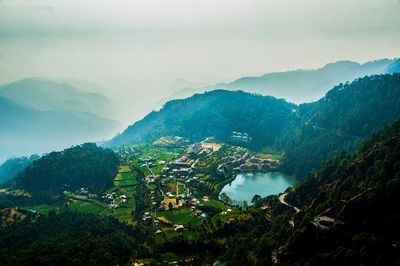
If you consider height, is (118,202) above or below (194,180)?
below

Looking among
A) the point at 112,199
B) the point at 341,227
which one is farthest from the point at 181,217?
the point at 341,227

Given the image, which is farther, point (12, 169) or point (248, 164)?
point (12, 169)

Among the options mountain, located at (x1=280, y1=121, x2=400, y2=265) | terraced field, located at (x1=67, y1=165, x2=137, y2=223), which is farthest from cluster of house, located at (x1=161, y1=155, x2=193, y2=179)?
mountain, located at (x1=280, y1=121, x2=400, y2=265)

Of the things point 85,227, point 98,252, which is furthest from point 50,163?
point 98,252

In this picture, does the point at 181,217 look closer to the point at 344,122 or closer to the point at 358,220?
the point at 358,220

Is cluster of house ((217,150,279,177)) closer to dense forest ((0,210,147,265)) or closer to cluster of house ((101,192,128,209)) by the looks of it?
cluster of house ((101,192,128,209))

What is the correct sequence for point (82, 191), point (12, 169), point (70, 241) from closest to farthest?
point (70, 241) → point (82, 191) → point (12, 169)
